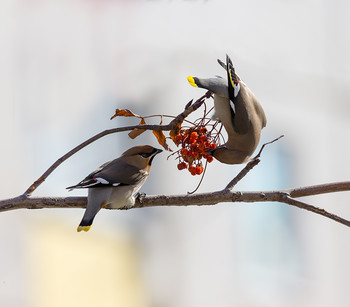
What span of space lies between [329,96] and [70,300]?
8.47ft

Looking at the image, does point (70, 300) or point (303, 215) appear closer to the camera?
point (70, 300)

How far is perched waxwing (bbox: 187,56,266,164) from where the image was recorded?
2025mm

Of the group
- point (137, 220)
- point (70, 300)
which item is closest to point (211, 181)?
point (137, 220)

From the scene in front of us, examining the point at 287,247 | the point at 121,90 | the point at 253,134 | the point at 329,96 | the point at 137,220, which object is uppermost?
the point at 253,134

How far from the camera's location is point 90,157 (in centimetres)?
399

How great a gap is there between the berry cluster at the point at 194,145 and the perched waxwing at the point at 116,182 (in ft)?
0.68

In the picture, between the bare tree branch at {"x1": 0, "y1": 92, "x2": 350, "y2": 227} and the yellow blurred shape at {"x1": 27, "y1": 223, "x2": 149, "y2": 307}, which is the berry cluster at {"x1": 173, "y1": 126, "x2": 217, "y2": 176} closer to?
the bare tree branch at {"x1": 0, "y1": 92, "x2": 350, "y2": 227}

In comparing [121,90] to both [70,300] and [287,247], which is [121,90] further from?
[287,247]

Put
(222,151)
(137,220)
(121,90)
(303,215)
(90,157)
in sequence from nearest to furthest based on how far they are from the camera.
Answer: (222,151) → (90,157) → (121,90) → (137,220) → (303,215)

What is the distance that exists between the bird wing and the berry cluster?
10.6 inches

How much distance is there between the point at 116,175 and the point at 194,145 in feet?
1.24

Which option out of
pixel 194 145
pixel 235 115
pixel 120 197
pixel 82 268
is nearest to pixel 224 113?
pixel 235 115

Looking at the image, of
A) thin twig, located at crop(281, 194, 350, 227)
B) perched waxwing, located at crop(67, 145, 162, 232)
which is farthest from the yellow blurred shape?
thin twig, located at crop(281, 194, 350, 227)

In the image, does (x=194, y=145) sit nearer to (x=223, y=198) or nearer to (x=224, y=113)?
(x=223, y=198)
